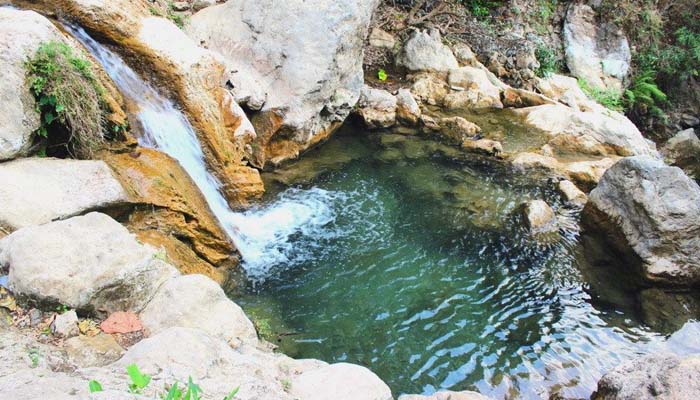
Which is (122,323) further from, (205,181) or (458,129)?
(458,129)

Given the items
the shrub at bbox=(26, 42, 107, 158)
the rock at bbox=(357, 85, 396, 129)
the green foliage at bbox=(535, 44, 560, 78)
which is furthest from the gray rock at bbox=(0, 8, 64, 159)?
the green foliage at bbox=(535, 44, 560, 78)

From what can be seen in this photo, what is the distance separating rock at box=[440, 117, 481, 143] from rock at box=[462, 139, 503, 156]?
0.30 metres

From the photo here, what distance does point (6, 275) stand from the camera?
3.91 meters

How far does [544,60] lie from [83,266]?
51.2ft

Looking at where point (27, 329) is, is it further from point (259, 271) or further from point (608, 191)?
point (608, 191)

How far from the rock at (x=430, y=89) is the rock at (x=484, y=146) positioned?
2430 mm

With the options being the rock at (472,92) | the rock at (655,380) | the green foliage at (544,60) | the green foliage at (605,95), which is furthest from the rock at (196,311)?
the green foliage at (605,95)

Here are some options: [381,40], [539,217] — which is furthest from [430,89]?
[539,217]

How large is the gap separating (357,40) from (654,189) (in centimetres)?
613

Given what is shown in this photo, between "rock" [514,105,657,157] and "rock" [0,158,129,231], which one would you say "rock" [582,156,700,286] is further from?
"rock" [0,158,129,231]

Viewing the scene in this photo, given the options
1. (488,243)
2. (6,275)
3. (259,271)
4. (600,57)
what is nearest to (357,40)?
(488,243)

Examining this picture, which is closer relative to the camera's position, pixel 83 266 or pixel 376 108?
pixel 83 266

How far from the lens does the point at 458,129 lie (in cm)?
1188

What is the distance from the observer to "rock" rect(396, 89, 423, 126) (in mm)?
12062
